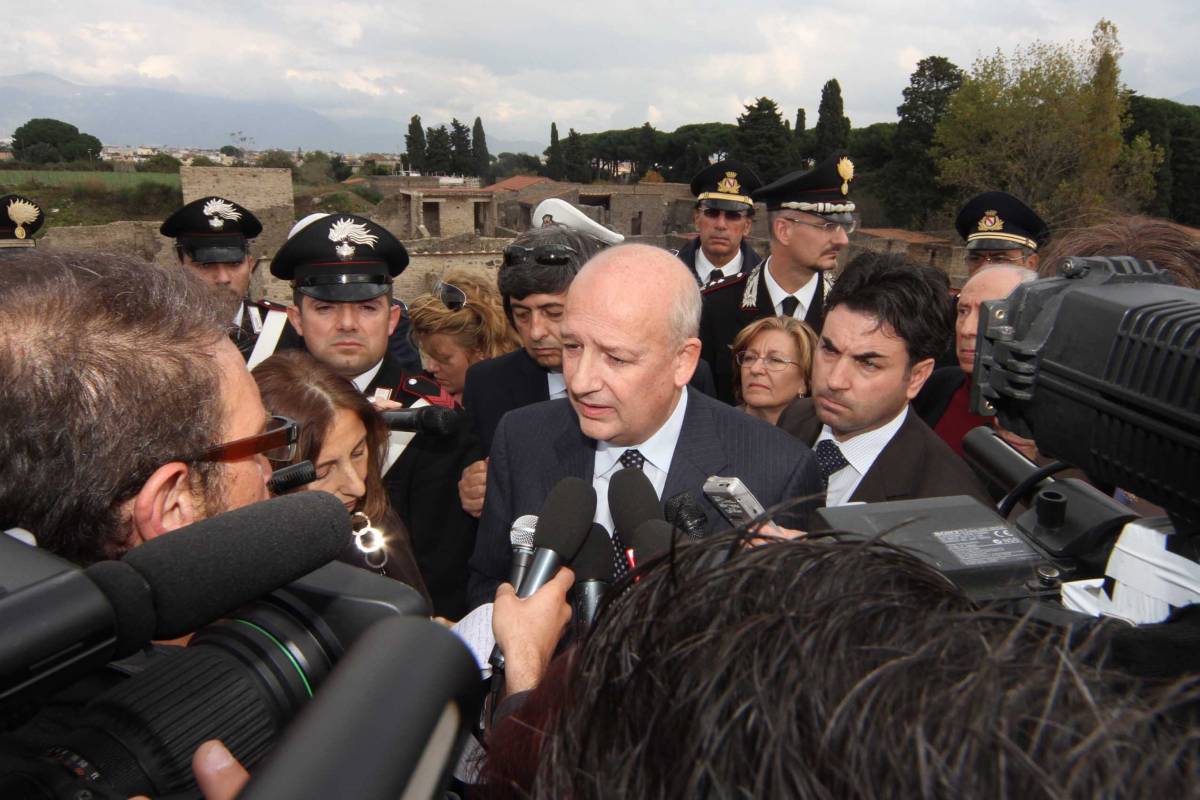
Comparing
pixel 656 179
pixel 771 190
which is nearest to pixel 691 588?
pixel 771 190

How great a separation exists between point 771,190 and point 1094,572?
154 inches

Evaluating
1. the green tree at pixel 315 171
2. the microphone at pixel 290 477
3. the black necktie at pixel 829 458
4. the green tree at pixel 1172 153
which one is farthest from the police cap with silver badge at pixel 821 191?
the green tree at pixel 315 171

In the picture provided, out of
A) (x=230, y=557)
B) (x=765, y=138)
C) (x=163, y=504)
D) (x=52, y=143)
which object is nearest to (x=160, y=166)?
(x=52, y=143)

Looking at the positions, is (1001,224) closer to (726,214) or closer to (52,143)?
(726,214)

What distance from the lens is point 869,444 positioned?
9.51 feet

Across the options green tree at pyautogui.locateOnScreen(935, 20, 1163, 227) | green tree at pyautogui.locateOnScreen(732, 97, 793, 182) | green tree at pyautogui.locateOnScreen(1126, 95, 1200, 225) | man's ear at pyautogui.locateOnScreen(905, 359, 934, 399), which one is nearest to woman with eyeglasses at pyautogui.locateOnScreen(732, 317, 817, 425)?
man's ear at pyautogui.locateOnScreen(905, 359, 934, 399)

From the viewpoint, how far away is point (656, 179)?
60.9 meters

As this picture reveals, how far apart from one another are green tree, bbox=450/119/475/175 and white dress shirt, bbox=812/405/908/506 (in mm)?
75538

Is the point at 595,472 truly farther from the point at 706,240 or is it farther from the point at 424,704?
the point at 706,240

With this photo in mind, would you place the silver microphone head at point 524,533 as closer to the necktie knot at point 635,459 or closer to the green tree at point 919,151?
the necktie knot at point 635,459

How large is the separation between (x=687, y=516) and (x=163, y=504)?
99 cm

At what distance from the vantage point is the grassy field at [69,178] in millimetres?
38969

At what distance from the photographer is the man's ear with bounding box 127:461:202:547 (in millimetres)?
1195

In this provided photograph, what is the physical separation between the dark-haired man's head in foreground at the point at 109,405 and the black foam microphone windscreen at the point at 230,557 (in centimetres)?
38
